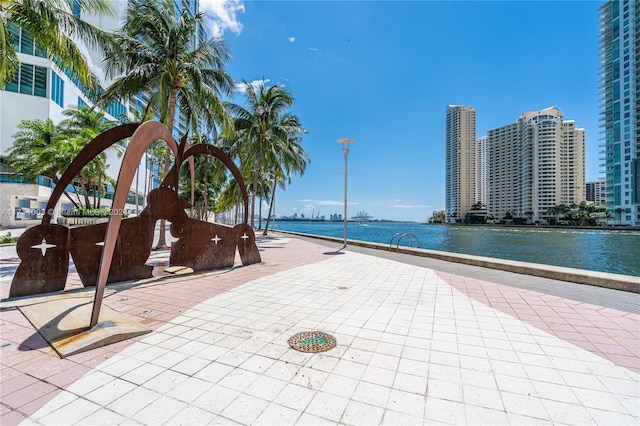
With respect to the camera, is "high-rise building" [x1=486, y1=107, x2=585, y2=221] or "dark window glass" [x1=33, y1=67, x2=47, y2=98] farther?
"high-rise building" [x1=486, y1=107, x2=585, y2=221]

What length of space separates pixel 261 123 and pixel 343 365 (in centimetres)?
2194

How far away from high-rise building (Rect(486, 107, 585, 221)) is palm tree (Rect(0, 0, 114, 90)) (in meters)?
142

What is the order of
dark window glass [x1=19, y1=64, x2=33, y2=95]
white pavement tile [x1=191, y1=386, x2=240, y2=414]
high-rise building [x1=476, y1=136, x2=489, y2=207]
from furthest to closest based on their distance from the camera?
high-rise building [x1=476, y1=136, x2=489, y2=207] < dark window glass [x1=19, y1=64, x2=33, y2=95] < white pavement tile [x1=191, y1=386, x2=240, y2=414]

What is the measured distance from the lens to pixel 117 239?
275 inches

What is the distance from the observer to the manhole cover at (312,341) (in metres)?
3.82

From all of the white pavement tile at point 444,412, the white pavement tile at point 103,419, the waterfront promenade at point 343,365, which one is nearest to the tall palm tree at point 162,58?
the waterfront promenade at point 343,365

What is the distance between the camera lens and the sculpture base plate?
12.3 feet

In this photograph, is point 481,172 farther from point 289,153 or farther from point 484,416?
point 484,416

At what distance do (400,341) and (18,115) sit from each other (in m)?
44.0

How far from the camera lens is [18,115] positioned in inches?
1185

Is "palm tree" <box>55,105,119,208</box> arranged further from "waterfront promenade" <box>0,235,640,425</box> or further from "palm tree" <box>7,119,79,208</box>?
"waterfront promenade" <box>0,235,640,425</box>

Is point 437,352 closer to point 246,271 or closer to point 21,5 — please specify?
point 246,271

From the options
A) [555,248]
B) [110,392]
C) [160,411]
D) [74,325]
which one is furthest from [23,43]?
[555,248]

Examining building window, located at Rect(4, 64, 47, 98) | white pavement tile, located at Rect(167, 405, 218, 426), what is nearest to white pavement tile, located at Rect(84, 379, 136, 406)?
white pavement tile, located at Rect(167, 405, 218, 426)
